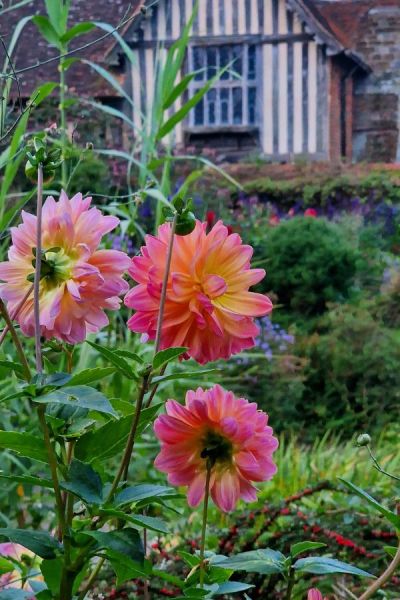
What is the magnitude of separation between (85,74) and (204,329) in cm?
339

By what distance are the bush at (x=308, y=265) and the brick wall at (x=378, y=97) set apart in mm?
321

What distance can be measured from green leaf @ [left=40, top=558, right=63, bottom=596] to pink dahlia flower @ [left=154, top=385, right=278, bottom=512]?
0.06 m

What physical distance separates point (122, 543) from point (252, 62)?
3376 millimetres

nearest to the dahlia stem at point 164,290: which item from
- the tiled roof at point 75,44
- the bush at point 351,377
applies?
the bush at point 351,377

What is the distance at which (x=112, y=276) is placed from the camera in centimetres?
41

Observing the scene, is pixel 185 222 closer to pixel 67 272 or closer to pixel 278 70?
pixel 67 272

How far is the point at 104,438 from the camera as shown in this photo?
39 centimetres

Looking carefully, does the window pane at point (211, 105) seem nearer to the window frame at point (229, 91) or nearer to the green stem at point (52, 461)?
the window frame at point (229, 91)

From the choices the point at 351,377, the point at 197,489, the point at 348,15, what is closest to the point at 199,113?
the point at 348,15

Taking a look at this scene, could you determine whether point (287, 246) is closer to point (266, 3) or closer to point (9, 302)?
point (266, 3)

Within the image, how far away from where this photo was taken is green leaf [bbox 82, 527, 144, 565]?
345 millimetres

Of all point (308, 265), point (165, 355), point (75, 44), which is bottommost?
point (308, 265)

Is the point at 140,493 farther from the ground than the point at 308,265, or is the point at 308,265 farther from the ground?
the point at 140,493

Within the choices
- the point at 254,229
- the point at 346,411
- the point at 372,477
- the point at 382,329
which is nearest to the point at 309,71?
the point at 254,229
